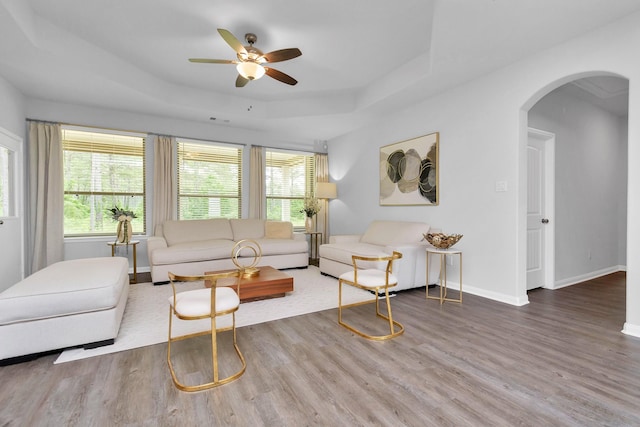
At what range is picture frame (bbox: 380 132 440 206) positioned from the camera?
4402mm

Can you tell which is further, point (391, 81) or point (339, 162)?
point (339, 162)

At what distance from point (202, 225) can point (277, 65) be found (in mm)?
3021

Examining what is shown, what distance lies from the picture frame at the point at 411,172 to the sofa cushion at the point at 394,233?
0.38 meters

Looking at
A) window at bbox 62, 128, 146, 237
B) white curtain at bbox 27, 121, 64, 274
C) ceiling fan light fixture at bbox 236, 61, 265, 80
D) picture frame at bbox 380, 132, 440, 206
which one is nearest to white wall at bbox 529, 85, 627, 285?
picture frame at bbox 380, 132, 440, 206

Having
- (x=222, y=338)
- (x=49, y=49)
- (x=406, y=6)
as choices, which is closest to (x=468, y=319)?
(x=222, y=338)

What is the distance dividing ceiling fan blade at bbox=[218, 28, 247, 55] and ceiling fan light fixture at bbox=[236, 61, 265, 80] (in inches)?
4.7

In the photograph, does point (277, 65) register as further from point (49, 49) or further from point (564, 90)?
point (564, 90)

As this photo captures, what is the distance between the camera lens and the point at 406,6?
2.90 metres

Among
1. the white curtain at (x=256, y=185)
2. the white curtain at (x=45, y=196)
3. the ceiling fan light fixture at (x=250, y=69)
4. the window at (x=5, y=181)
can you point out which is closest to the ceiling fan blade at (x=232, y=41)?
the ceiling fan light fixture at (x=250, y=69)

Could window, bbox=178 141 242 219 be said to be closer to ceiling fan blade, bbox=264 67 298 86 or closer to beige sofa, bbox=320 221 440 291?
beige sofa, bbox=320 221 440 291

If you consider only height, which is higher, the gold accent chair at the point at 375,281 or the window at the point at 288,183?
the window at the point at 288,183

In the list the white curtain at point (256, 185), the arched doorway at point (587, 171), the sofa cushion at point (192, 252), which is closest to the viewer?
the arched doorway at point (587, 171)

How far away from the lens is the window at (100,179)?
15.9 feet

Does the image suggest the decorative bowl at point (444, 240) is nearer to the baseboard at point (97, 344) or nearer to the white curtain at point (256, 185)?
the baseboard at point (97, 344)
